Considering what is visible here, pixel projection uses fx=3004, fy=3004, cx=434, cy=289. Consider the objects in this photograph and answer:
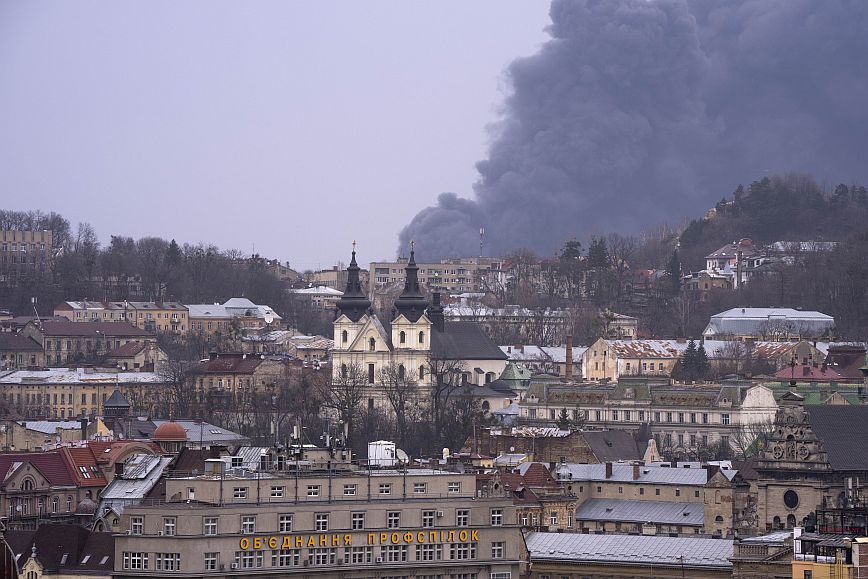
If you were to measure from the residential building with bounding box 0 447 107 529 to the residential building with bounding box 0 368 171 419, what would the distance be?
54.8 meters

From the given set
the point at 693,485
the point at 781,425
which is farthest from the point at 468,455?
the point at 781,425

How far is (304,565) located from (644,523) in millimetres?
30570

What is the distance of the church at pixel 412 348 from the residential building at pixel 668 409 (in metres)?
11.4

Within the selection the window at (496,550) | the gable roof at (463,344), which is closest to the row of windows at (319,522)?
the window at (496,550)

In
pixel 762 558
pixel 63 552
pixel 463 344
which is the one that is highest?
pixel 463 344

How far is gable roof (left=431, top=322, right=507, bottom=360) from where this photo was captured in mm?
188500

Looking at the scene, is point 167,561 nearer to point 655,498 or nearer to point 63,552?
point 63,552

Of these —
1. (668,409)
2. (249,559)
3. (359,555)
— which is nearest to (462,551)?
(359,555)

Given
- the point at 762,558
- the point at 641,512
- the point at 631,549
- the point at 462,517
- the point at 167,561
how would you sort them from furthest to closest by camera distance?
the point at 641,512 < the point at 631,549 < the point at 762,558 < the point at 462,517 < the point at 167,561

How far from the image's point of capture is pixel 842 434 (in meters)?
106

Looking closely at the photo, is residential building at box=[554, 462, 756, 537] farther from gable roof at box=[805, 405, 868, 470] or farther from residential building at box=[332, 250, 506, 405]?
residential building at box=[332, 250, 506, 405]

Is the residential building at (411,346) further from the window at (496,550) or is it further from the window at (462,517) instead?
the window at (462,517)

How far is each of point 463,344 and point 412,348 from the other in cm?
659

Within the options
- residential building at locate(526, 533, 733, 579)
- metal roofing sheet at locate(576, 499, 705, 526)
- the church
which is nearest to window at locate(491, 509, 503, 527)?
residential building at locate(526, 533, 733, 579)
